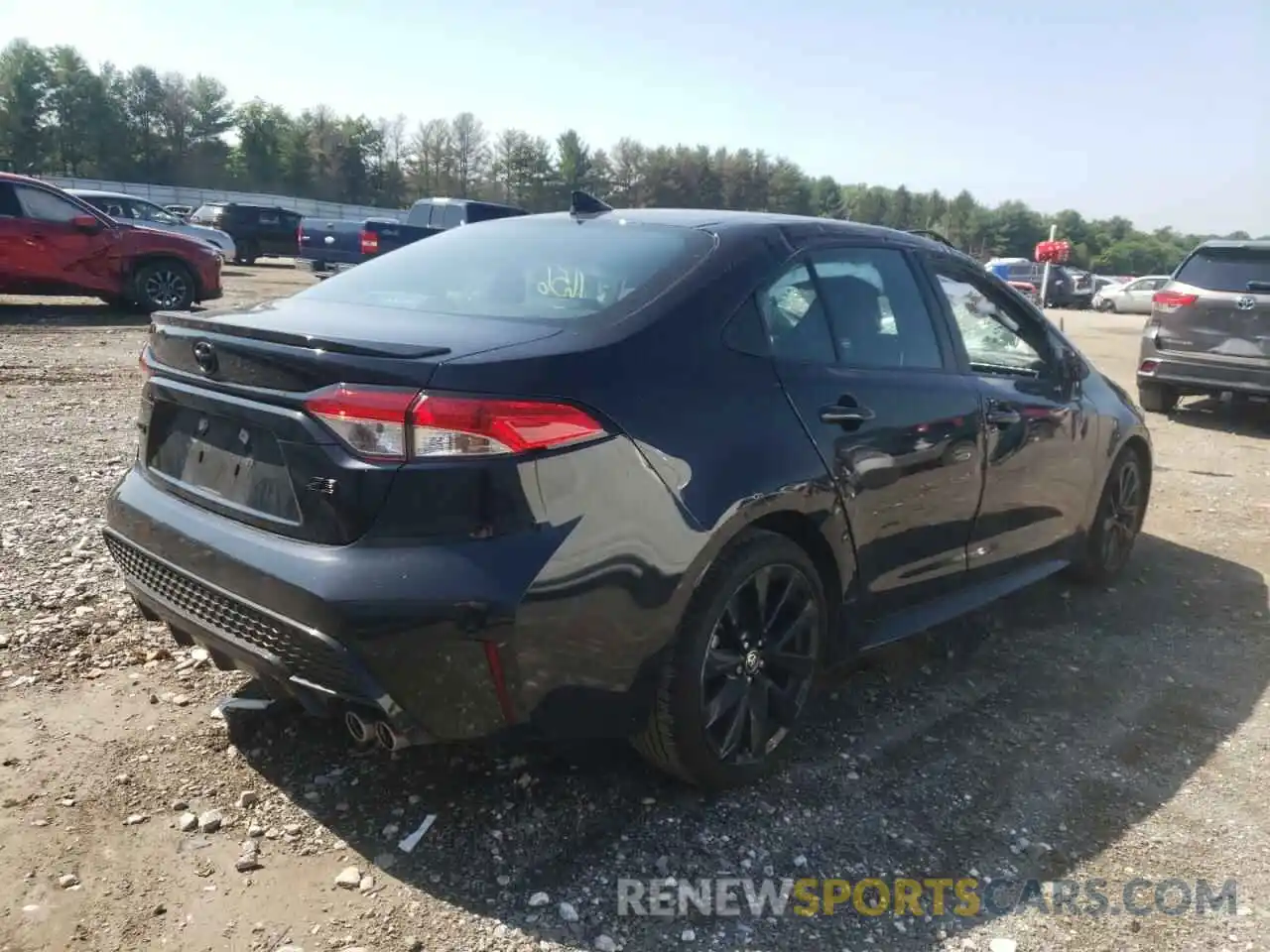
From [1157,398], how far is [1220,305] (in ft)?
4.39

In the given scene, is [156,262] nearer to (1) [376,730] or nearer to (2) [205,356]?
(2) [205,356]

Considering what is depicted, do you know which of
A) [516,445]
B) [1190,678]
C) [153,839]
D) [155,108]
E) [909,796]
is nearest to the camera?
[516,445]

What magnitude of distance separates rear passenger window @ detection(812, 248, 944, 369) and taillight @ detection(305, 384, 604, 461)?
1330mm

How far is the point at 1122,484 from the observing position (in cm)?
521

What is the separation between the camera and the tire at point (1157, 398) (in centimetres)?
1047

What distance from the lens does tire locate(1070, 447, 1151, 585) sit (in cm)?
502

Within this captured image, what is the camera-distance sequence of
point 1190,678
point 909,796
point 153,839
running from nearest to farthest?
point 153,839
point 909,796
point 1190,678

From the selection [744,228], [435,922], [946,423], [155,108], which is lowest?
[435,922]

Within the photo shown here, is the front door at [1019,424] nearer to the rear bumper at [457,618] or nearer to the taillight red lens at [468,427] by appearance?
the rear bumper at [457,618]

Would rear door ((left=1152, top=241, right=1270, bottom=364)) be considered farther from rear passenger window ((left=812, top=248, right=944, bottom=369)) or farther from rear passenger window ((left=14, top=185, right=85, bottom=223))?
rear passenger window ((left=14, top=185, right=85, bottom=223))

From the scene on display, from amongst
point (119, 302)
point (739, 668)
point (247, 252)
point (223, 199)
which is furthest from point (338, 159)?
point (739, 668)

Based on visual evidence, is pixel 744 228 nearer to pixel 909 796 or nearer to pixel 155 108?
pixel 909 796

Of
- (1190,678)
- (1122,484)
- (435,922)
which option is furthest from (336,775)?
(1122,484)

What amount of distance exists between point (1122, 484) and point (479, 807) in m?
3.76
